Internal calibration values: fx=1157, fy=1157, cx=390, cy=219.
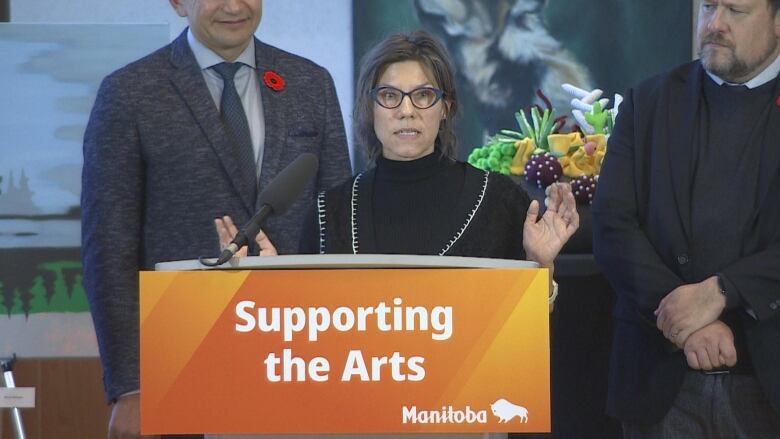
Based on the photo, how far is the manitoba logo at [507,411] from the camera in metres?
1.42

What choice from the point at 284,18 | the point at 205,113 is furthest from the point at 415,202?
the point at 284,18

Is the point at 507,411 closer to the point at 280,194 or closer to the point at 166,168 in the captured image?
the point at 280,194

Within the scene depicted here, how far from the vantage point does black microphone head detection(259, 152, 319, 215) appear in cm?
159

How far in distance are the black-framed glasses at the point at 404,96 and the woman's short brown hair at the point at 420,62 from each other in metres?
0.03

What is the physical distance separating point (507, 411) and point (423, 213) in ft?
2.56

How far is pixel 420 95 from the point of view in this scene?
2127 mm

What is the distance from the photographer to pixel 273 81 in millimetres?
2289

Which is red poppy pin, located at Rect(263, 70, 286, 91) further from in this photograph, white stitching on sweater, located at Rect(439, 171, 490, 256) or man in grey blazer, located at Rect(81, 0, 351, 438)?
white stitching on sweater, located at Rect(439, 171, 490, 256)

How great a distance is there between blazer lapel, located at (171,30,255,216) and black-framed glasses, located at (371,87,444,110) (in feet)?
0.98

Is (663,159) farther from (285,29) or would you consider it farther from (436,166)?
(285,29)

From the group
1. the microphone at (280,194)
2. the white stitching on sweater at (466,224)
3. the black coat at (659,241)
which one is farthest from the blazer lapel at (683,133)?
the microphone at (280,194)

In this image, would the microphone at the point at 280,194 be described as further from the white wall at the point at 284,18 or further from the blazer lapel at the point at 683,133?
the white wall at the point at 284,18

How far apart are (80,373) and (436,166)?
1405mm

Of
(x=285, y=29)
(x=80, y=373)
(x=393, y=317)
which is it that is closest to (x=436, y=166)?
(x=393, y=317)
